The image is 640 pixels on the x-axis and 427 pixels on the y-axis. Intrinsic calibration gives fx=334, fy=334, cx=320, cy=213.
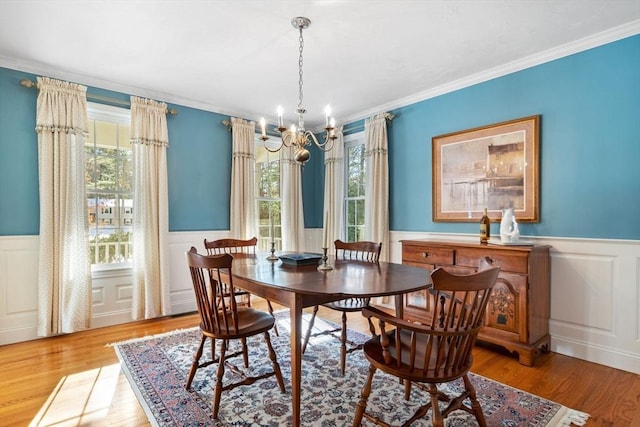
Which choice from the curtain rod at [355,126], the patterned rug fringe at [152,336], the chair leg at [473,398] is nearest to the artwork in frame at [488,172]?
Answer: the curtain rod at [355,126]

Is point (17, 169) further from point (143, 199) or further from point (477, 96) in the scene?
point (477, 96)

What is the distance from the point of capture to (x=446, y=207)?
3.68m

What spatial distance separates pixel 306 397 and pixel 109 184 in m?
3.18

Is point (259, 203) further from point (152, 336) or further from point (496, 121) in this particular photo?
point (496, 121)

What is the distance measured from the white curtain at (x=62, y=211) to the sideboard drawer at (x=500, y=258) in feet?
12.0

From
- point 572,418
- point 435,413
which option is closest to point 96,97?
point 435,413

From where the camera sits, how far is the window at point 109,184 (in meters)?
3.66

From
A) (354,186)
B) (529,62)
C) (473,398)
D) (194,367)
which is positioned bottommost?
(194,367)

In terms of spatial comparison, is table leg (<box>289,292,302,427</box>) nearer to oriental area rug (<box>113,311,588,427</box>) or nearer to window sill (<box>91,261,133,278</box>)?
oriental area rug (<box>113,311,588,427</box>)

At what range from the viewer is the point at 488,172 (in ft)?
11.0

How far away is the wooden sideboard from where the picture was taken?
266cm

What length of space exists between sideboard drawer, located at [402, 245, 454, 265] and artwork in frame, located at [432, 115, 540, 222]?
56 cm

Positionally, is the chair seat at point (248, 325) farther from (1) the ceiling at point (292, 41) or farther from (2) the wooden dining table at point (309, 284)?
(1) the ceiling at point (292, 41)

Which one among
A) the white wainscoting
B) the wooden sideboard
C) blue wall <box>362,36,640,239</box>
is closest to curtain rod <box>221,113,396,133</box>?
blue wall <box>362,36,640,239</box>
